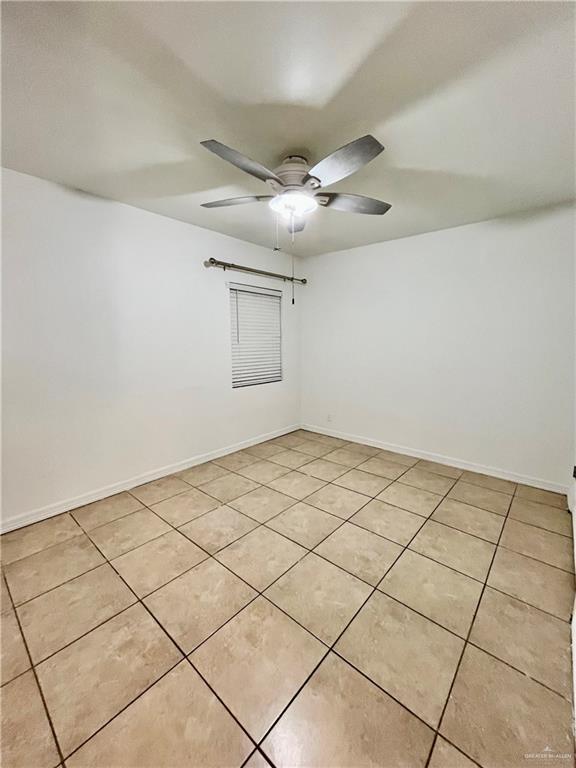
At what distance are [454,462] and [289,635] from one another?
2.56 meters

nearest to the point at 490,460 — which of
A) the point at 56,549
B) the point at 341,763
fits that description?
the point at 341,763

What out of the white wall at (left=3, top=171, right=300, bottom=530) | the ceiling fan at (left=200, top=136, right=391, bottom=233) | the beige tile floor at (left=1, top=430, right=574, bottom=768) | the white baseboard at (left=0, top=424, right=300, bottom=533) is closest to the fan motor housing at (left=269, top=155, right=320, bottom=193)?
the ceiling fan at (left=200, top=136, right=391, bottom=233)

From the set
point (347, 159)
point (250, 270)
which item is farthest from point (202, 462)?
point (347, 159)

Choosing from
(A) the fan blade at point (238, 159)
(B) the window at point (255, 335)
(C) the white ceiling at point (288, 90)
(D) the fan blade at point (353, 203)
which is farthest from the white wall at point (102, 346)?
(D) the fan blade at point (353, 203)

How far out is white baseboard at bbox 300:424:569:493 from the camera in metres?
2.67

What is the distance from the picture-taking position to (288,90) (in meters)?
1.33

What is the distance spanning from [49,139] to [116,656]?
8.82 ft

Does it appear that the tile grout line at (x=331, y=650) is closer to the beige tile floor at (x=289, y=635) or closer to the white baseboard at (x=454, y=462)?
the beige tile floor at (x=289, y=635)

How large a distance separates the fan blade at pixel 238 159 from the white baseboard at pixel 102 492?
8.60ft

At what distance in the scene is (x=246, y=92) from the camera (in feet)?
4.42

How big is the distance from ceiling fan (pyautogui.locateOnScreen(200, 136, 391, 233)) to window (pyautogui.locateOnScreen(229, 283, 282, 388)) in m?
1.65

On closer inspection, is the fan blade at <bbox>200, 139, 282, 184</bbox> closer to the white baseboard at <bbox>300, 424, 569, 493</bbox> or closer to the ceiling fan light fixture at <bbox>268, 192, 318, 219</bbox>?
the ceiling fan light fixture at <bbox>268, 192, 318, 219</bbox>

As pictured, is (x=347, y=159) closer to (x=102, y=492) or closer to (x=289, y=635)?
(x=289, y=635)

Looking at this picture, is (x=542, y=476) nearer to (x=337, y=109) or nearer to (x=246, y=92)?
(x=337, y=109)
